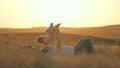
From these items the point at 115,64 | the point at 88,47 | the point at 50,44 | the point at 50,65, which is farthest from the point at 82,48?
the point at 50,65

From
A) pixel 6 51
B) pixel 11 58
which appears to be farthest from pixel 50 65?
pixel 6 51

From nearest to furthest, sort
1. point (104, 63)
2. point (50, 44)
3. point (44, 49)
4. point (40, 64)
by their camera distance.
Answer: point (40, 64)
point (104, 63)
point (44, 49)
point (50, 44)

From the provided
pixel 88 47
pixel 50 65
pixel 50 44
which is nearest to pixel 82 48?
pixel 88 47

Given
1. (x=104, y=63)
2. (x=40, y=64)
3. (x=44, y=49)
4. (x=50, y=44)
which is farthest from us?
(x=50, y=44)

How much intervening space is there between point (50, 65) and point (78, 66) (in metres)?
0.89

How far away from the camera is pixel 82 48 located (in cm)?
1980

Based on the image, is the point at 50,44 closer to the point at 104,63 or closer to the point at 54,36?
the point at 54,36

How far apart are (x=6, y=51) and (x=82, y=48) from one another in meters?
4.97

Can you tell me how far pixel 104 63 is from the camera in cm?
1514

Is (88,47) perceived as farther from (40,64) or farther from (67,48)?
(40,64)

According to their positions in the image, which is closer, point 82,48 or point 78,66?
point 78,66

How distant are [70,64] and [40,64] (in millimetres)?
966

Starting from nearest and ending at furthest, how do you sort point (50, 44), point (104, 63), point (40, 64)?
point (40, 64)
point (104, 63)
point (50, 44)

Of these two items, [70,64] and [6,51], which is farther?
[6,51]
